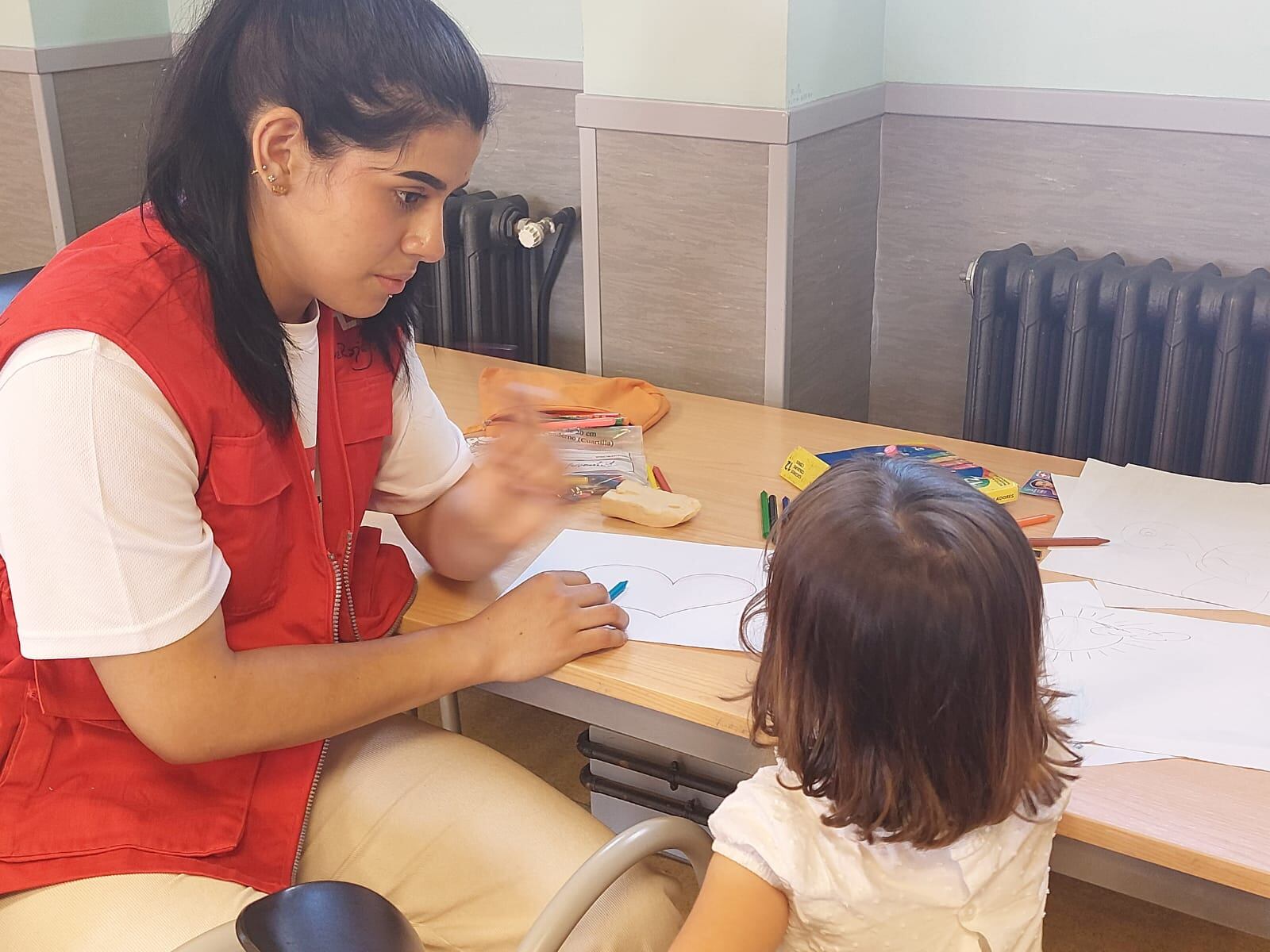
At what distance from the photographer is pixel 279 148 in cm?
96

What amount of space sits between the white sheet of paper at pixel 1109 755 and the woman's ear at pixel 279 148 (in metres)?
0.73

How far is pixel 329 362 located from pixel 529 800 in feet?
1.40

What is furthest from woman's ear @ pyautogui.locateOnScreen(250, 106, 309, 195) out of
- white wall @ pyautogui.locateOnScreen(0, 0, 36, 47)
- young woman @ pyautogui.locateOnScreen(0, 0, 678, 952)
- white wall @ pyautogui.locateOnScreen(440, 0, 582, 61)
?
white wall @ pyautogui.locateOnScreen(0, 0, 36, 47)

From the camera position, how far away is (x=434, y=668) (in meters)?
1.08

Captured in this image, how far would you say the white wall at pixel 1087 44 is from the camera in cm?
171

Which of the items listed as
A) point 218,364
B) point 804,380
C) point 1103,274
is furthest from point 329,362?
point 1103,274

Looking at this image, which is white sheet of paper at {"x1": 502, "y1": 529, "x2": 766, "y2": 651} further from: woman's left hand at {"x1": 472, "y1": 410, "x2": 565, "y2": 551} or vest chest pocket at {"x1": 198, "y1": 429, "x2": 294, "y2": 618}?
vest chest pocket at {"x1": 198, "y1": 429, "x2": 294, "y2": 618}

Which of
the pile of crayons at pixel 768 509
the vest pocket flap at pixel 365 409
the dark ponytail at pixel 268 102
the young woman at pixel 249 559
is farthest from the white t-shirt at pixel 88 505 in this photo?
the pile of crayons at pixel 768 509

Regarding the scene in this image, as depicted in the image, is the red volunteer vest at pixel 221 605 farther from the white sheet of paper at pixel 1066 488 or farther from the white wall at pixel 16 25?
the white wall at pixel 16 25

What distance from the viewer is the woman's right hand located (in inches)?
42.9

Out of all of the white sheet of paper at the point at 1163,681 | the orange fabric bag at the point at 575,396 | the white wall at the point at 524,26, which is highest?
the white wall at the point at 524,26

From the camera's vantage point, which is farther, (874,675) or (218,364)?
(218,364)

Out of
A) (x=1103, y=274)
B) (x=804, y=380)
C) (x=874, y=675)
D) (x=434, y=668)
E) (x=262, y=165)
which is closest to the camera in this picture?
(x=874, y=675)

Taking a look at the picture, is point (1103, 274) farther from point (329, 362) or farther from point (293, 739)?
point (293, 739)
